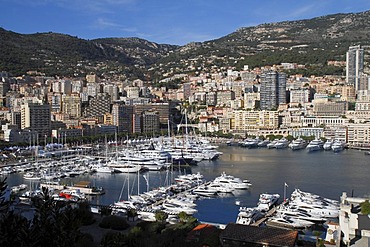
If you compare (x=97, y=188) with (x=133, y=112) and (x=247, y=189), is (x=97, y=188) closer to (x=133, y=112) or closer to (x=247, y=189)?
(x=247, y=189)

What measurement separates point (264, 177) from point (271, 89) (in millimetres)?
24989

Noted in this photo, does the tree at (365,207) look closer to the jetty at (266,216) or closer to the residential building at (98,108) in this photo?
the jetty at (266,216)

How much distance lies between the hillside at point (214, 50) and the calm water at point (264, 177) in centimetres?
2986

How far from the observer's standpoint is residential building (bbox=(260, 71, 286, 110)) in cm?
3922

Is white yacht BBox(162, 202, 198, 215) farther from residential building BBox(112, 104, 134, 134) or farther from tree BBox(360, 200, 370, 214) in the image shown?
residential building BBox(112, 104, 134, 134)

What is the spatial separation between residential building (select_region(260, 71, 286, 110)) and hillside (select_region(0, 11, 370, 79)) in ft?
34.5

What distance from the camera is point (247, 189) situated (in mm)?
13133

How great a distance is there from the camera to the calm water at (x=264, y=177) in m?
11.6

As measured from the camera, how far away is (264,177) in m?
15.3

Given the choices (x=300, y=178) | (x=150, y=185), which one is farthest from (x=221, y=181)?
(x=300, y=178)

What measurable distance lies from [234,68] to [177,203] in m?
45.1

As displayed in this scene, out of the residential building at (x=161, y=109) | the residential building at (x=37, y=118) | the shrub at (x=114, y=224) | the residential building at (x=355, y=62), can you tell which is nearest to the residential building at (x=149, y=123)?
the residential building at (x=161, y=109)

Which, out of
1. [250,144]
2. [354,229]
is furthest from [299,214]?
[250,144]

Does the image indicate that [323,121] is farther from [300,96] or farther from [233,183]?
[233,183]
